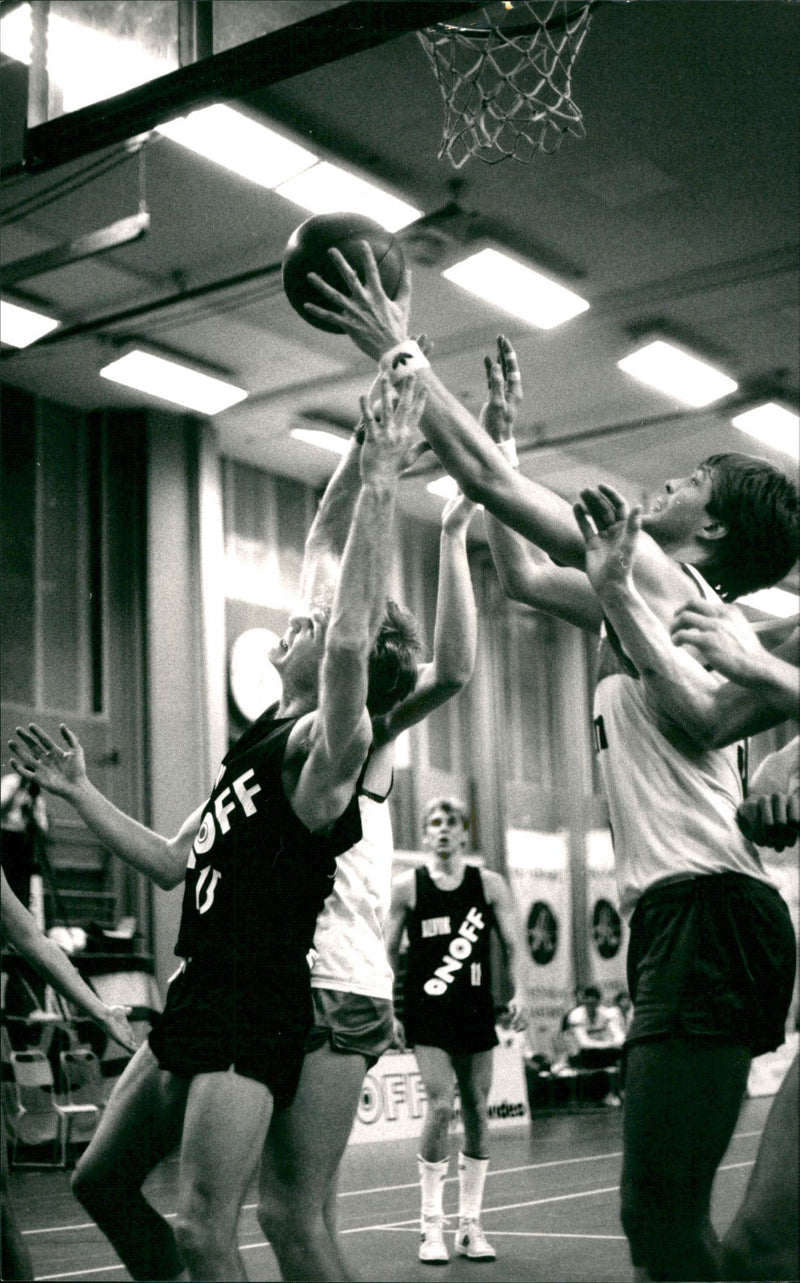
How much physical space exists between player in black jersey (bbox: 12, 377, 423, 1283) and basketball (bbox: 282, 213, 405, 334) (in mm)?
999

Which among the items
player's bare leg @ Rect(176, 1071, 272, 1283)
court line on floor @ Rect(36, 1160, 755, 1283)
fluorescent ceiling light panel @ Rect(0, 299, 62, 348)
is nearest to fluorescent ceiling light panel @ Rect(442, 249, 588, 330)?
fluorescent ceiling light panel @ Rect(0, 299, 62, 348)

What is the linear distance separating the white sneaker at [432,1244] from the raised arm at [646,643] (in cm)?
350

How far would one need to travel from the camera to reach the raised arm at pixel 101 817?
11.8 ft

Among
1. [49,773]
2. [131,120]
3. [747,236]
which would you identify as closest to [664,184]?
[747,236]

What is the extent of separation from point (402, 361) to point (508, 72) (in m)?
4.76

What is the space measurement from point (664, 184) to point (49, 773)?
20.0 feet

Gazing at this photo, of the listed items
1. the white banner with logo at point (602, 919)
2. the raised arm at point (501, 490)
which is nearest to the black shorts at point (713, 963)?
the raised arm at point (501, 490)

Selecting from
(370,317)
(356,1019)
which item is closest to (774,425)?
(356,1019)

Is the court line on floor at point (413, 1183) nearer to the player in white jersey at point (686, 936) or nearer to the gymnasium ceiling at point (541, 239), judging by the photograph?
the player in white jersey at point (686, 936)

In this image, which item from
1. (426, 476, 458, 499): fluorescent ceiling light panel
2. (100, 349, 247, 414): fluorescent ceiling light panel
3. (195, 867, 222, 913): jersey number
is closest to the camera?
(195, 867, 222, 913): jersey number

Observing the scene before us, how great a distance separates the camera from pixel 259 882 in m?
2.94

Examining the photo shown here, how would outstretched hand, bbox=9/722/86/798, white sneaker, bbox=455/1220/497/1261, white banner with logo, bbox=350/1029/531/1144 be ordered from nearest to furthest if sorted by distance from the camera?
outstretched hand, bbox=9/722/86/798, white sneaker, bbox=455/1220/497/1261, white banner with logo, bbox=350/1029/531/1144

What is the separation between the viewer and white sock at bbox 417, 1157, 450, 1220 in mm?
5742

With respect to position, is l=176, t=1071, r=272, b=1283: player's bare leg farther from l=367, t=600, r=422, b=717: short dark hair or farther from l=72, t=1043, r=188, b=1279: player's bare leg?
l=367, t=600, r=422, b=717: short dark hair
